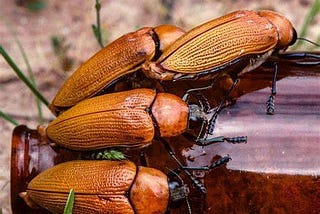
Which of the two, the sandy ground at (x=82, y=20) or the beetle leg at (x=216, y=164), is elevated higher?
the beetle leg at (x=216, y=164)

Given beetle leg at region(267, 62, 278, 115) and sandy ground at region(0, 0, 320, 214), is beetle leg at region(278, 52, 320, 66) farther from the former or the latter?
sandy ground at region(0, 0, 320, 214)

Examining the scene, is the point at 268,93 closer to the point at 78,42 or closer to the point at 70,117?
→ the point at 70,117

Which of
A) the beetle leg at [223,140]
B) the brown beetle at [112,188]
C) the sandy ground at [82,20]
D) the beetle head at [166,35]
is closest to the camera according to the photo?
the brown beetle at [112,188]

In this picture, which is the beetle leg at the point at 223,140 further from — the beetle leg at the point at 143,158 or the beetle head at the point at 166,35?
the beetle head at the point at 166,35

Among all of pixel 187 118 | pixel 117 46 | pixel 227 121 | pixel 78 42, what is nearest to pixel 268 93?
pixel 227 121

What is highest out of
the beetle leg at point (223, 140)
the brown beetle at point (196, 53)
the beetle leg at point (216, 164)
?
A: the brown beetle at point (196, 53)

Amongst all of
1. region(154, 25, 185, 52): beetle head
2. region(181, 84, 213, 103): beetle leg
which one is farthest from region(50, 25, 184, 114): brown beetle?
region(181, 84, 213, 103): beetle leg

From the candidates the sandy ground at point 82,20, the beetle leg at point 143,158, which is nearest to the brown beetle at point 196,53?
the beetle leg at point 143,158
